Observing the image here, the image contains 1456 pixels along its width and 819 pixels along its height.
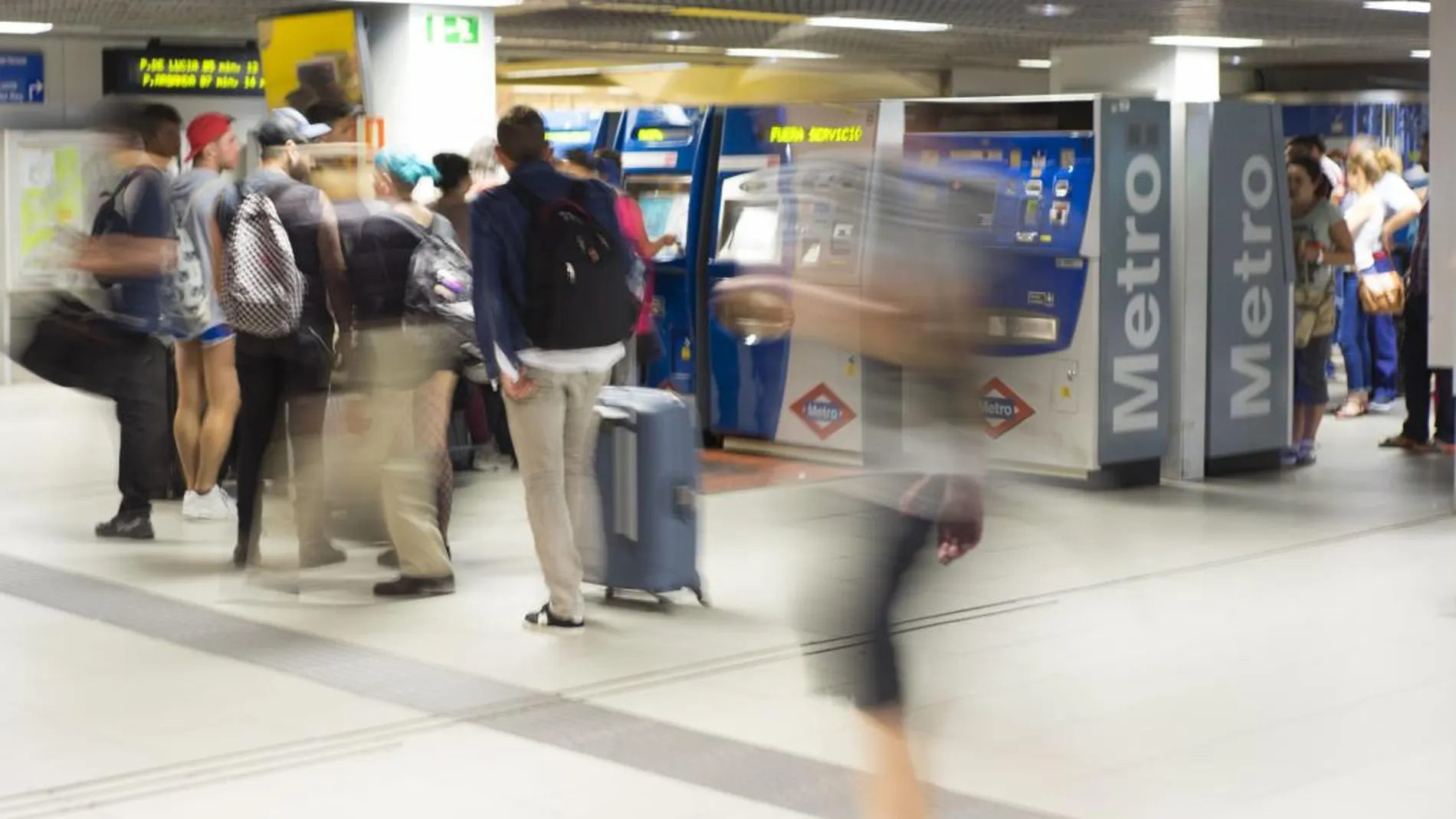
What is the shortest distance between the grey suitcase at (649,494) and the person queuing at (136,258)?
220cm

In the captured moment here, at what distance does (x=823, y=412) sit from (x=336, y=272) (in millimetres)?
3976

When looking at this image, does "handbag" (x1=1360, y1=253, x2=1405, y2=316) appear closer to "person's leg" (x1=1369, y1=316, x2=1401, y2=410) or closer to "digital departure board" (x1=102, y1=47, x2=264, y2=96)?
"person's leg" (x1=1369, y1=316, x2=1401, y2=410)

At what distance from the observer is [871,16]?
13.3 m

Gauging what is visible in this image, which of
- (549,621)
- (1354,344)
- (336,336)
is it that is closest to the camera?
(549,621)

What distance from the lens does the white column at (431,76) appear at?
11508mm

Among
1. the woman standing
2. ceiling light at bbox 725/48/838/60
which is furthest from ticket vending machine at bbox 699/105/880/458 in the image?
ceiling light at bbox 725/48/838/60

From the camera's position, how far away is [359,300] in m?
7.08

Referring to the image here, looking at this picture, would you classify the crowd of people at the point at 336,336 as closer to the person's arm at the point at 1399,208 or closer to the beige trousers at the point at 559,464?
the beige trousers at the point at 559,464

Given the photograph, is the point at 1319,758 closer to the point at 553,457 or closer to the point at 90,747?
the point at 553,457

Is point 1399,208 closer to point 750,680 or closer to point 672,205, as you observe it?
point 672,205

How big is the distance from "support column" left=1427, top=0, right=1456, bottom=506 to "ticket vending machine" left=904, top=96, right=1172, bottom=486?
1.33 m

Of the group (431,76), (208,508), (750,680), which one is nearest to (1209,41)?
(431,76)

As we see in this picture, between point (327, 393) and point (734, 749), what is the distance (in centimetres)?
293

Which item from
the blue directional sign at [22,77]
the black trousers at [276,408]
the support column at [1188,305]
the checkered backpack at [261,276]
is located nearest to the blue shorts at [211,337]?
the black trousers at [276,408]
